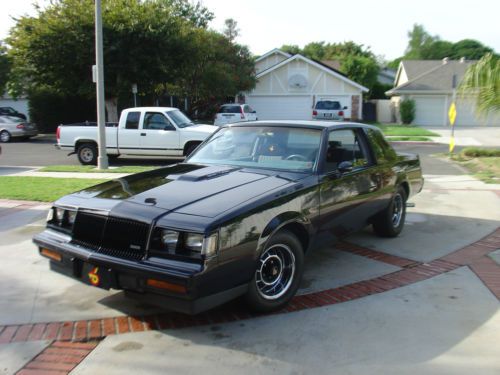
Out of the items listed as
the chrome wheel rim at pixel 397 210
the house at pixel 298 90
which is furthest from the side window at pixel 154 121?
the house at pixel 298 90

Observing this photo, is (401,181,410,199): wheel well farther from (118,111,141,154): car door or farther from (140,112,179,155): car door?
(118,111,141,154): car door

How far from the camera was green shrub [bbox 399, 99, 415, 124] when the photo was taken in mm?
36094

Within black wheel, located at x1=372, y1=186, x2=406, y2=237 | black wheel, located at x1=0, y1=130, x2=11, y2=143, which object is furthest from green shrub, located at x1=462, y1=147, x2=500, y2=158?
black wheel, located at x1=0, y1=130, x2=11, y2=143

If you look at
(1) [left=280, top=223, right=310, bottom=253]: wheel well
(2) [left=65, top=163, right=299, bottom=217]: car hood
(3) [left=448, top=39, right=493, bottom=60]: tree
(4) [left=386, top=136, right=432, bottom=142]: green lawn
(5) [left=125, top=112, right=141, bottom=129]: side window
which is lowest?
(1) [left=280, top=223, right=310, bottom=253]: wheel well

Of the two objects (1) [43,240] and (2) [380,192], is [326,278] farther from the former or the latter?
(1) [43,240]

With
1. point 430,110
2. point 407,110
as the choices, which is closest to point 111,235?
point 407,110

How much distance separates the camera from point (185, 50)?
984 inches

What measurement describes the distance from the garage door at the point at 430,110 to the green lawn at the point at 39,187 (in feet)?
104

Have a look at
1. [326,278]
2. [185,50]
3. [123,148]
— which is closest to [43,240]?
[326,278]

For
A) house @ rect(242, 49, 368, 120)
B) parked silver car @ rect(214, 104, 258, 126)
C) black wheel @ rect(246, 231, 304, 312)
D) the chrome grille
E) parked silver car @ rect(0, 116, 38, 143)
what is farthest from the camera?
house @ rect(242, 49, 368, 120)

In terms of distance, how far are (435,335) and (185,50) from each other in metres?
23.2

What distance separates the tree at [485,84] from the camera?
1273 centimetres

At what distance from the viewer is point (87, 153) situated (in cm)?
1506

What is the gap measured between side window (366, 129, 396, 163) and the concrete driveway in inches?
48.1
